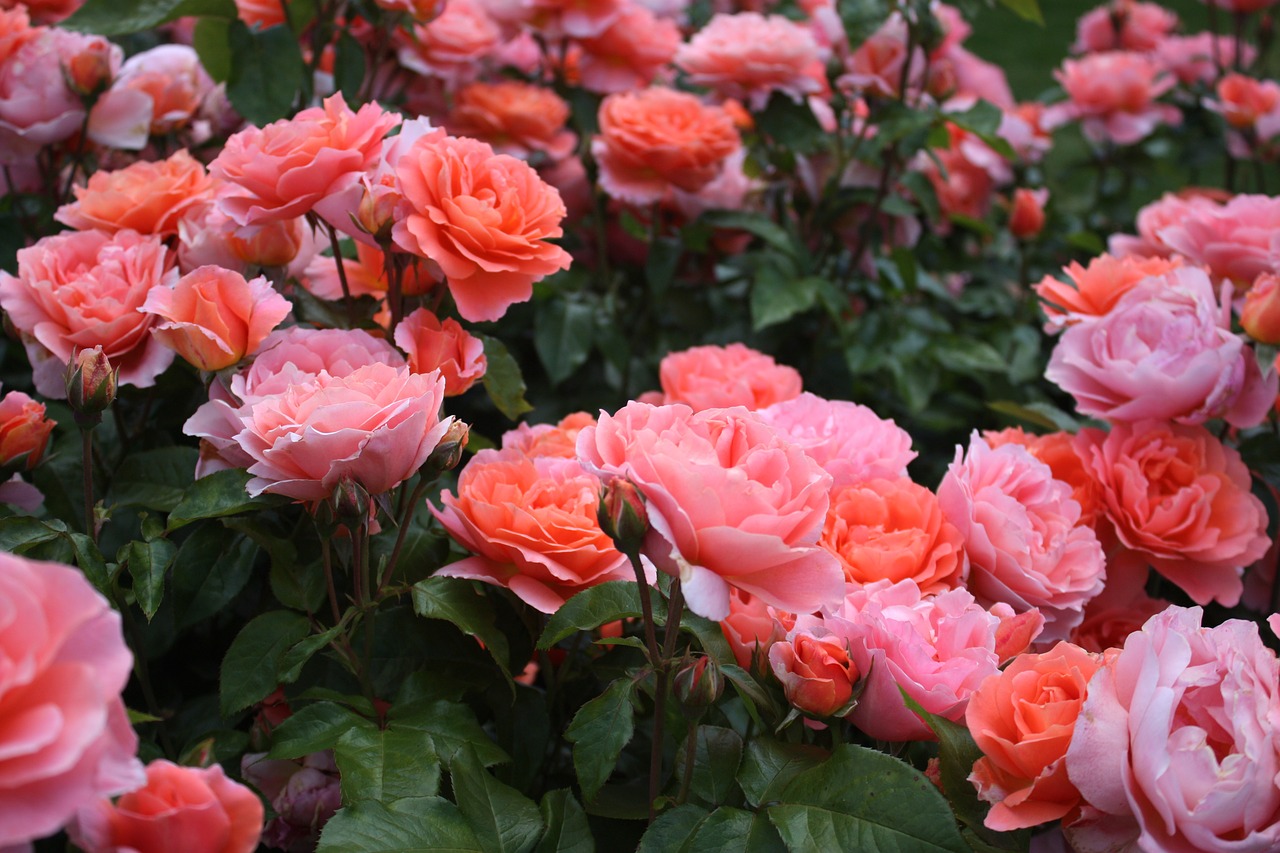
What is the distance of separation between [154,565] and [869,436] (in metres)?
0.60

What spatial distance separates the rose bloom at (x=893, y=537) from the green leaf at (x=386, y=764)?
1.12ft

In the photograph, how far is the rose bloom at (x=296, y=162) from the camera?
33.6 inches

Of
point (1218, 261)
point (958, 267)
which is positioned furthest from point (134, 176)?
point (958, 267)

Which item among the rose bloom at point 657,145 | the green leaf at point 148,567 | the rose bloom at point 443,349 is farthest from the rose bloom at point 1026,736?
the rose bloom at point 657,145

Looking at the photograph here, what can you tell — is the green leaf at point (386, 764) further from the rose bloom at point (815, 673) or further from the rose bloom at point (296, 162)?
the rose bloom at point (296, 162)

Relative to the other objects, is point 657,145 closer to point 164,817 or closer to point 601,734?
point 601,734

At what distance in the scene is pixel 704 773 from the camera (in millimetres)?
773

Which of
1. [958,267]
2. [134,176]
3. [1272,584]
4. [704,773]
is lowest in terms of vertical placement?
[958,267]

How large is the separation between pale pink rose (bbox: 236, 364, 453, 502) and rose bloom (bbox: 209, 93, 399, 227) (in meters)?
0.20

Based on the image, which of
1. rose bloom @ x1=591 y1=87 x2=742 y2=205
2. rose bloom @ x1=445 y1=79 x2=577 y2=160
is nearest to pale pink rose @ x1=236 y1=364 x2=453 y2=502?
rose bloom @ x1=591 y1=87 x2=742 y2=205

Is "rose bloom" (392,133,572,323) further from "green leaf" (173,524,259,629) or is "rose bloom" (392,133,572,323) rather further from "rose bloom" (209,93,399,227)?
"green leaf" (173,524,259,629)

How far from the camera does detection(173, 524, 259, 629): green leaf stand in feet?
2.90

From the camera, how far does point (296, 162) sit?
2.80 ft

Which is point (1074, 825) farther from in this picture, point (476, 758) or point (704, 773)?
point (476, 758)
